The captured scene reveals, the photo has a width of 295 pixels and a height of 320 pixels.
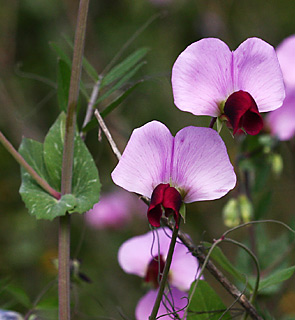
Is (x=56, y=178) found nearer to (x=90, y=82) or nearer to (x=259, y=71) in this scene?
(x=259, y=71)

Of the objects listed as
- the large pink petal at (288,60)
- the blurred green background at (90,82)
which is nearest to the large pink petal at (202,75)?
the large pink petal at (288,60)

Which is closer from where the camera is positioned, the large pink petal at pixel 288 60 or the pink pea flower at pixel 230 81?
the pink pea flower at pixel 230 81

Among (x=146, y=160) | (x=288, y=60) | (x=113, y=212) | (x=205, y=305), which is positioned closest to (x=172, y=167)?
(x=146, y=160)

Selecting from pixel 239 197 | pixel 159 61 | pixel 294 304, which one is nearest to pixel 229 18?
pixel 159 61

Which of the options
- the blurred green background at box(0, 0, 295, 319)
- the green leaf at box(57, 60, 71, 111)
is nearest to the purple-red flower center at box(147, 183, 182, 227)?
the green leaf at box(57, 60, 71, 111)

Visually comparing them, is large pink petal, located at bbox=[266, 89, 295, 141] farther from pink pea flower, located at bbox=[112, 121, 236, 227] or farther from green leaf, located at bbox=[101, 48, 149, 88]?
pink pea flower, located at bbox=[112, 121, 236, 227]

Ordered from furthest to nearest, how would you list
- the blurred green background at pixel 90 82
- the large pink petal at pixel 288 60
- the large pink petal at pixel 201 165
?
the blurred green background at pixel 90 82 < the large pink petal at pixel 288 60 < the large pink petal at pixel 201 165

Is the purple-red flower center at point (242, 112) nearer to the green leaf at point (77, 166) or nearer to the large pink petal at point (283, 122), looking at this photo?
the green leaf at point (77, 166)
